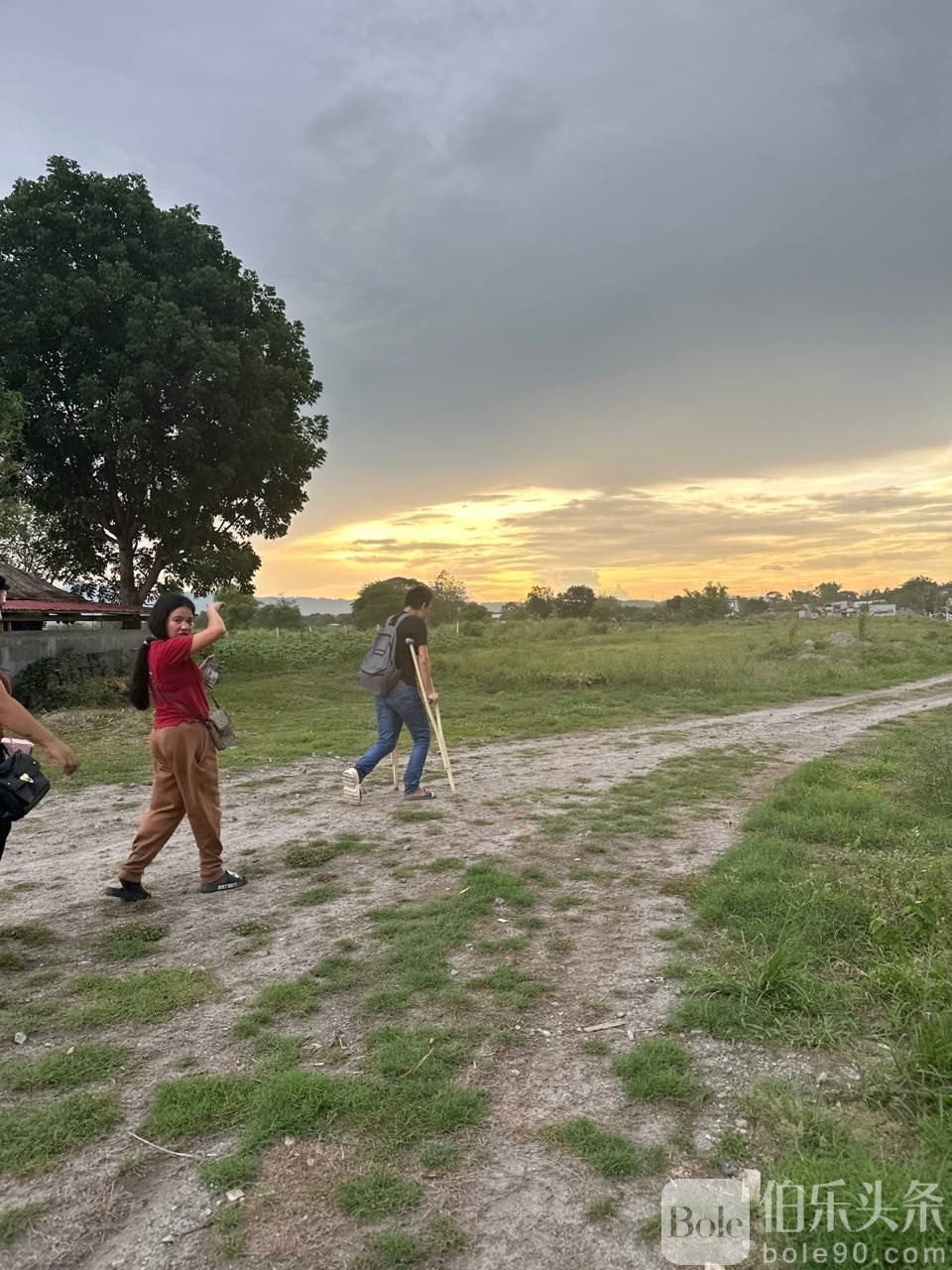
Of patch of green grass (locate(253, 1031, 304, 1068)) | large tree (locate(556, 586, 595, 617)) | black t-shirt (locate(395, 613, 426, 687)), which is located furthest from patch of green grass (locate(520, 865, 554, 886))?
large tree (locate(556, 586, 595, 617))

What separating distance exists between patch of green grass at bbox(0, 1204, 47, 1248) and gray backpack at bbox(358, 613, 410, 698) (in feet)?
17.2

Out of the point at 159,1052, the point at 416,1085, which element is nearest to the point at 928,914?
the point at 416,1085

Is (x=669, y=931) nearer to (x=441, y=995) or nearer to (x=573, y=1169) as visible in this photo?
(x=441, y=995)

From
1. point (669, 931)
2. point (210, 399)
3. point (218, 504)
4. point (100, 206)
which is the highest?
point (100, 206)

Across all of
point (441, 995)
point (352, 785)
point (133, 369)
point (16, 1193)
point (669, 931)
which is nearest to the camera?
point (16, 1193)

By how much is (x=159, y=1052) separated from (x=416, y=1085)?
111cm

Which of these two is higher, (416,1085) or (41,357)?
(41,357)

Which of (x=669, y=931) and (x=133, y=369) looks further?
(x=133, y=369)

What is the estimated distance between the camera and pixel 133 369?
58.0 feet

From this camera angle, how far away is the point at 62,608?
16297mm

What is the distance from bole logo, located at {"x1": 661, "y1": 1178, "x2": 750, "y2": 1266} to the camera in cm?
212

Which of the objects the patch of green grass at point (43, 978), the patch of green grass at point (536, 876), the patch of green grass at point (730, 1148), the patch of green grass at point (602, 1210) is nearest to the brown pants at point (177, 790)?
the patch of green grass at point (43, 978)

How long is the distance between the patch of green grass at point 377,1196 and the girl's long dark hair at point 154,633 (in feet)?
10.8

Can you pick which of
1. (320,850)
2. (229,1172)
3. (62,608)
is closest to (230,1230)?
(229,1172)
